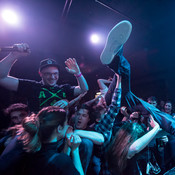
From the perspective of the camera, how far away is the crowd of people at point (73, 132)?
2.74 feet

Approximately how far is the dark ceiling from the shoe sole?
1549 millimetres

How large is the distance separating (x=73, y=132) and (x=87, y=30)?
2.85 m

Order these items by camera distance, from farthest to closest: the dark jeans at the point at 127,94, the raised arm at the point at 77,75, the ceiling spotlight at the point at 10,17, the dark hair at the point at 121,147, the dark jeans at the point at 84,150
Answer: the ceiling spotlight at the point at 10,17 → the raised arm at the point at 77,75 → the dark jeans at the point at 127,94 → the dark hair at the point at 121,147 → the dark jeans at the point at 84,150

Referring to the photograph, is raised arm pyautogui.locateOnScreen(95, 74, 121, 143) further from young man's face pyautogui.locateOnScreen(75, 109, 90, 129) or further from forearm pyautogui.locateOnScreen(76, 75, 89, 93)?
forearm pyautogui.locateOnScreen(76, 75, 89, 93)

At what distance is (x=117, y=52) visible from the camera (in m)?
1.44

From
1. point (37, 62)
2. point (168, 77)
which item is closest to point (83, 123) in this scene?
point (37, 62)

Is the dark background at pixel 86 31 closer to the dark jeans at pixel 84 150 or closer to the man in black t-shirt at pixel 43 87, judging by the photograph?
the man in black t-shirt at pixel 43 87

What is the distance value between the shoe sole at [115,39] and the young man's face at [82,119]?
2.22 ft

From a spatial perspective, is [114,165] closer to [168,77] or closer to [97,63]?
[97,63]

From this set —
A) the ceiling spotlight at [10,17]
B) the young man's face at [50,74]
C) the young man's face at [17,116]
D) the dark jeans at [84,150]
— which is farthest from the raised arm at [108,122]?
the ceiling spotlight at [10,17]

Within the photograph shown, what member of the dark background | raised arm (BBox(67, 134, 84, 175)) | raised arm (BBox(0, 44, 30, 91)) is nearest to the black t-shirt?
raised arm (BBox(0, 44, 30, 91))

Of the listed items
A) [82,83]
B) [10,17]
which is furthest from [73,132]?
[10,17]

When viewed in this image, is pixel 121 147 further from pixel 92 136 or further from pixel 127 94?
pixel 127 94

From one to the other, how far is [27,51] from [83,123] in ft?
3.38
